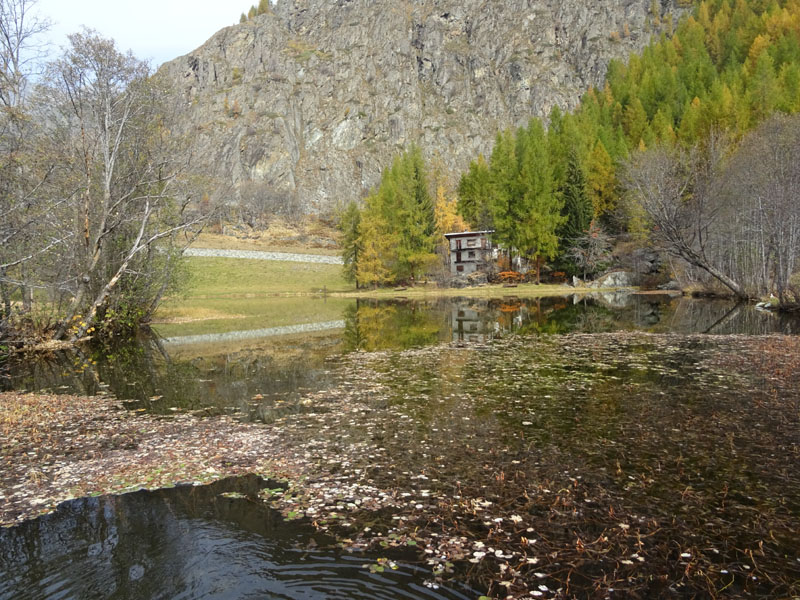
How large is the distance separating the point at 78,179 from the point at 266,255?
67369 mm

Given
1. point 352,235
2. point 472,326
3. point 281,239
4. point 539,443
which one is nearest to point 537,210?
point 352,235

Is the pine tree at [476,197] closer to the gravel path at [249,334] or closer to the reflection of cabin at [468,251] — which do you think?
the reflection of cabin at [468,251]

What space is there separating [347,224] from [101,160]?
48.2 m

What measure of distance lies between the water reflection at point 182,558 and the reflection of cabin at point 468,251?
71.5 m

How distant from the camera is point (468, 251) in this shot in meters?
81.6

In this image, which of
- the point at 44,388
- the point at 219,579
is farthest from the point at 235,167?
the point at 219,579

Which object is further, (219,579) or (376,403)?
(376,403)

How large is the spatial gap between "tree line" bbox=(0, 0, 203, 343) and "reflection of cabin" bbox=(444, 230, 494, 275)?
54.5m

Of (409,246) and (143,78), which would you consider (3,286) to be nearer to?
(143,78)

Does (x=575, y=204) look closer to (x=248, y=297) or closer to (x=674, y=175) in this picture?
(x=674, y=175)

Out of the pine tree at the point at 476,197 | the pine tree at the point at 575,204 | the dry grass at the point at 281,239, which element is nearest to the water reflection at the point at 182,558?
the pine tree at the point at 575,204

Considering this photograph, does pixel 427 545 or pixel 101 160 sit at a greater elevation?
pixel 101 160

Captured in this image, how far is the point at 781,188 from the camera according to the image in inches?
1452

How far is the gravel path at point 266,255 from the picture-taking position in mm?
84750
